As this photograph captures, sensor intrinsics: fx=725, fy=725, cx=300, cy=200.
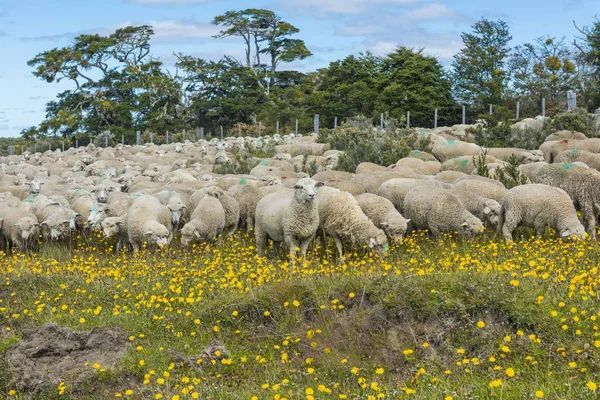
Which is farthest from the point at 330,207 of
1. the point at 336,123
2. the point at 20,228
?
the point at 336,123

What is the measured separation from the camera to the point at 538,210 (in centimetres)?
1185

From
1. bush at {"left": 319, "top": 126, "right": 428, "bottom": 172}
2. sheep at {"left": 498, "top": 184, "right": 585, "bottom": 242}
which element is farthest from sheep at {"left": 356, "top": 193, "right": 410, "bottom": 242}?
bush at {"left": 319, "top": 126, "right": 428, "bottom": 172}

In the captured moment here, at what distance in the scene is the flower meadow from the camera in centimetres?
653

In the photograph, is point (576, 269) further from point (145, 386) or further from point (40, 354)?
point (40, 354)

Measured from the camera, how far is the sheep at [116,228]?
13.5m

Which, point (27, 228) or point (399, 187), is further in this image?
point (27, 228)

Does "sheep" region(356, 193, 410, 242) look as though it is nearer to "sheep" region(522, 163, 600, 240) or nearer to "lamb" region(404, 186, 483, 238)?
"lamb" region(404, 186, 483, 238)

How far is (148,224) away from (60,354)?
17.0ft

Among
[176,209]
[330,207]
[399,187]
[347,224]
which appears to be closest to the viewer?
[347,224]

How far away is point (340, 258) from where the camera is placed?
11.5 metres

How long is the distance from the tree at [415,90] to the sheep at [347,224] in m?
30.9

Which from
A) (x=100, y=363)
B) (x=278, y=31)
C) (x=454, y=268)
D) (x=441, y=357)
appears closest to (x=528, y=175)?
(x=454, y=268)

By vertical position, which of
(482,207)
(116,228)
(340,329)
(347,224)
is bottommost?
(340,329)

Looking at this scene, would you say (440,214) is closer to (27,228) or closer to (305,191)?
(305,191)
